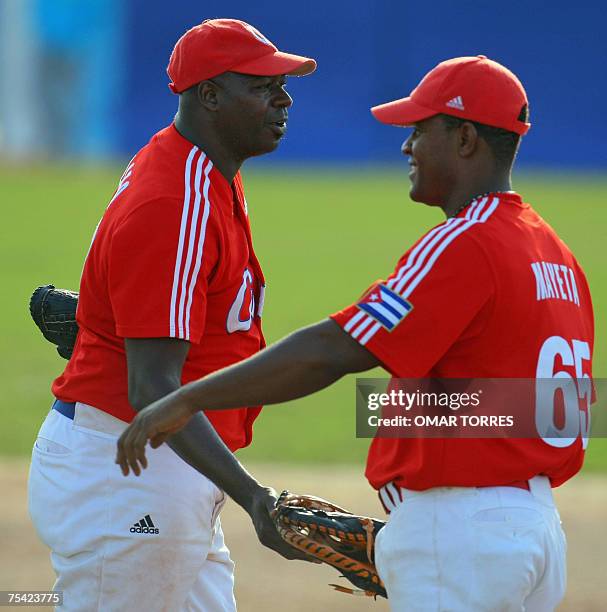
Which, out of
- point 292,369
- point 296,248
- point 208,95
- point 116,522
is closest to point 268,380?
point 292,369

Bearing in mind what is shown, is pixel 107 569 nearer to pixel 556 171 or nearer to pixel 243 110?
pixel 243 110

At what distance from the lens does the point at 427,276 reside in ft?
9.84

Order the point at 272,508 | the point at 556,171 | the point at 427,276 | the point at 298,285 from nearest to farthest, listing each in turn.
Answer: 1. the point at 427,276
2. the point at 272,508
3. the point at 298,285
4. the point at 556,171

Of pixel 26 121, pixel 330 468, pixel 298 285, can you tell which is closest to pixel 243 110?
pixel 330 468

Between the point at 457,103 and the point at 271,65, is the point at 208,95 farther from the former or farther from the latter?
the point at 457,103

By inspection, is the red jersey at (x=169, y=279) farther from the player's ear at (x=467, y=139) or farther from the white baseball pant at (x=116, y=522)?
the player's ear at (x=467, y=139)

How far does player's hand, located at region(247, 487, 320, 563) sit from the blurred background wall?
3393 centimetres

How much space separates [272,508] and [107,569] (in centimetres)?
58

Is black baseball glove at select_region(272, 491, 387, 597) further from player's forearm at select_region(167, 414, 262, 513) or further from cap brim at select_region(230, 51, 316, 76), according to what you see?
cap brim at select_region(230, 51, 316, 76)

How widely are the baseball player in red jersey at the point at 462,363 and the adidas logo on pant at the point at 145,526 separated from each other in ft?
2.07

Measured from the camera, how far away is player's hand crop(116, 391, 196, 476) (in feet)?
10.2

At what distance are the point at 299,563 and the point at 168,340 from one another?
3205mm

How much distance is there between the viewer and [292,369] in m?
3.04

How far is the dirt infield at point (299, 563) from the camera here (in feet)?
19.3
